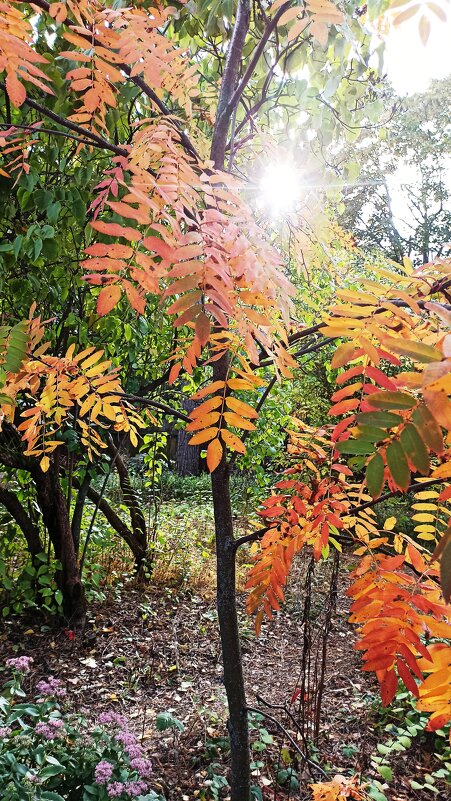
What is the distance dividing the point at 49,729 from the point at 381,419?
5.71 feet

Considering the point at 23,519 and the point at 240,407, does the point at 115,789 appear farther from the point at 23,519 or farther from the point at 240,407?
the point at 23,519

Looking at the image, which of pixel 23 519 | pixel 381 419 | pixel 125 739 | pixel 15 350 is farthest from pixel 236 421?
pixel 23 519

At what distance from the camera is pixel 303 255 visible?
6.39 feet

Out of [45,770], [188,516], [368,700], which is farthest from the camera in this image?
[188,516]

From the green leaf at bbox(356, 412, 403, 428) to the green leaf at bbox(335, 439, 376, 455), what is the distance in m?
0.05

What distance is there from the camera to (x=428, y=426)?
662 millimetres

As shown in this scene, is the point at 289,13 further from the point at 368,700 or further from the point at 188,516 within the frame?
the point at 188,516

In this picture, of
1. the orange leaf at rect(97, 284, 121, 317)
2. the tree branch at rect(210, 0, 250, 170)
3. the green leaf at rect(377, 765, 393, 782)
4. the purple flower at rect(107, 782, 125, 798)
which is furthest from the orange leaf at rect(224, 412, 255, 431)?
the green leaf at rect(377, 765, 393, 782)

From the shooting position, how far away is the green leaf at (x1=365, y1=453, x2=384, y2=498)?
0.73m

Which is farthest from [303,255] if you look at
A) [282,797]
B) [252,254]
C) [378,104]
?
[282,797]

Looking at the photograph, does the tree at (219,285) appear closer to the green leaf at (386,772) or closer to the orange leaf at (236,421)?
the orange leaf at (236,421)

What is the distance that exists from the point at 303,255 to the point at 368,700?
2460mm

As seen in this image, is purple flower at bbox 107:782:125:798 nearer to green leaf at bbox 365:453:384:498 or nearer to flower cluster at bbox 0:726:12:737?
flower cluster at bbox 0:726:12:737

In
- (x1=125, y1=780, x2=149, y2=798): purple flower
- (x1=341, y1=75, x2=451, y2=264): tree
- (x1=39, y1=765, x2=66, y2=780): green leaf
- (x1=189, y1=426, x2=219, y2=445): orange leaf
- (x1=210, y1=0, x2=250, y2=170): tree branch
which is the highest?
(x1=341, y1=75, x2=451, y2=264): tree
